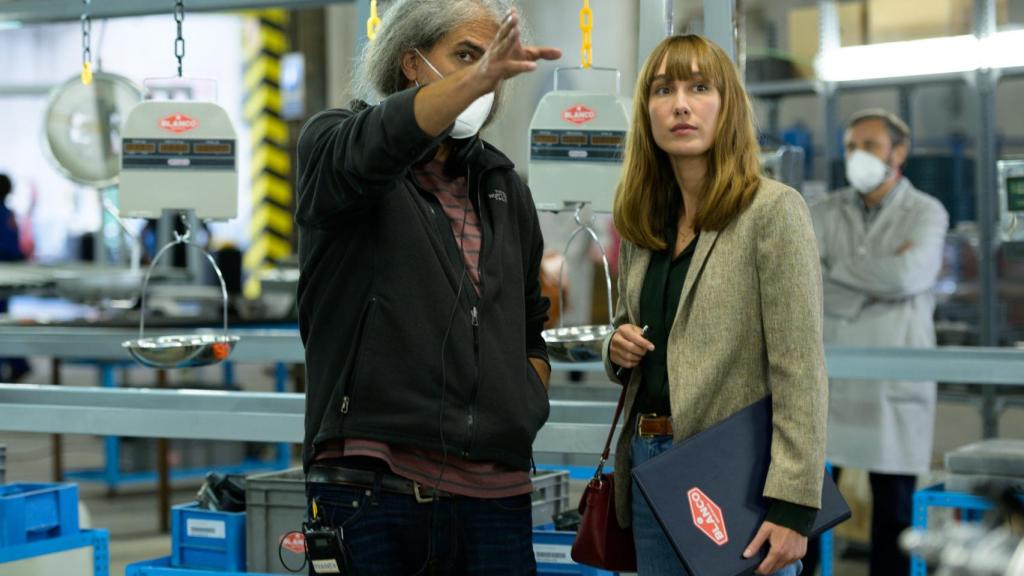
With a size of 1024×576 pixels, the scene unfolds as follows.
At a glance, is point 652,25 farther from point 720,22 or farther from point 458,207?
point 458,207

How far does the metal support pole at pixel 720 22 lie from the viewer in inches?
106

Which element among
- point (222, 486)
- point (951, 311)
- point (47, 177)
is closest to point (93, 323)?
point (222, 486)

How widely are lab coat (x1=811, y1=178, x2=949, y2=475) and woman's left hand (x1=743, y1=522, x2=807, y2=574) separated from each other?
2.70m

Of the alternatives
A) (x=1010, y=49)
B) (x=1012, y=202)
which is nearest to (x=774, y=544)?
(x=1012, y=202)

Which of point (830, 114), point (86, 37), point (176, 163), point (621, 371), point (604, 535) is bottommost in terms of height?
point (604, 535)

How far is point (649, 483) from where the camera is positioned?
1.79 meters

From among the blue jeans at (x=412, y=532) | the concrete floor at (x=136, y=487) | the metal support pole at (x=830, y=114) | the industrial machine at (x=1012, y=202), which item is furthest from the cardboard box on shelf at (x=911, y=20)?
the blue jeans at (x=412, y=532)

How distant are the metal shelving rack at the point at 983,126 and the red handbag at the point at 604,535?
4126 mm

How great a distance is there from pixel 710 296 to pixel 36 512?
2200 mm

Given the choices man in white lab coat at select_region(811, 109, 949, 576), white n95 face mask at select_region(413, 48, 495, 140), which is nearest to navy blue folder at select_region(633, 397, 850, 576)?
white n95 face mask at select_region(413, 48, 495, 140)

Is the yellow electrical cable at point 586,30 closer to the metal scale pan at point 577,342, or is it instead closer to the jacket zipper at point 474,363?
the metal scale pan at point 577,342

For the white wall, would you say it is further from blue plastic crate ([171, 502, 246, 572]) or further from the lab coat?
blue plastic crate ([171, 502, 246, 572])

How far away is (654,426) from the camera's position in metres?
1.93

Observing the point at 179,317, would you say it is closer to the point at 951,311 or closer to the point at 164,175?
the point at 164,175
